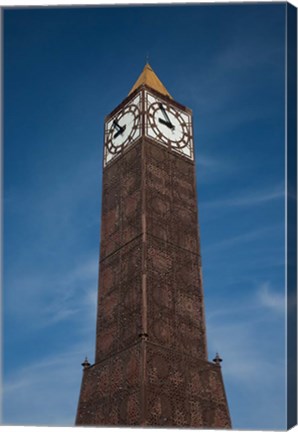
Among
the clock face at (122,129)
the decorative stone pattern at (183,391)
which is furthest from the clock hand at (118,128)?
the decorative stone pattern at (183,391)

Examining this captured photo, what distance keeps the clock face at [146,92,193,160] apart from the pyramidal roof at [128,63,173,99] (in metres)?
1.14

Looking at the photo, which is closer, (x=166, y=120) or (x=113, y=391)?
(x=113, y=391)

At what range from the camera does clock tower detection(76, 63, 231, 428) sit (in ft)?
59.4

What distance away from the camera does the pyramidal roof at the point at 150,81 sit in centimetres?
2564

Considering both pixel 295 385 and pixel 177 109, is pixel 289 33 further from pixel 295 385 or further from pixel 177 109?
pixel 177 109

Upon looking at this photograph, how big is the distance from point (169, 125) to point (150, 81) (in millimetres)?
2725

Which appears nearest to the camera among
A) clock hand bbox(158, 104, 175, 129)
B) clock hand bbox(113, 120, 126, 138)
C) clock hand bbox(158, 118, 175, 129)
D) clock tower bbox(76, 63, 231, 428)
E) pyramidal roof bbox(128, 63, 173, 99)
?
clock tower bbox(76, 63, 231, 428)

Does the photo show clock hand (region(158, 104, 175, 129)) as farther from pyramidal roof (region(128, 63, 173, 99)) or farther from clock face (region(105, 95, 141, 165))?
pyramidal roof (region(128, 63, 173, 99))

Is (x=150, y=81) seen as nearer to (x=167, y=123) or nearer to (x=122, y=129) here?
(x=167, y=123)

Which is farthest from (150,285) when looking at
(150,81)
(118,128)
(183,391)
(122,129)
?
(150,81)

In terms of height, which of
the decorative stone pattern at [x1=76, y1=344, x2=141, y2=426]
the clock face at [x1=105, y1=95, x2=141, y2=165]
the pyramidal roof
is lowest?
the decorative stone pattern at [x1=76, y1=344, x2=141, y2=426]

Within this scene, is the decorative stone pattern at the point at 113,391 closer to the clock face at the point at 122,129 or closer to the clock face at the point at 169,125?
the clock face at the point at 122,129

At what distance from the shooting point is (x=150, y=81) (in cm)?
2588

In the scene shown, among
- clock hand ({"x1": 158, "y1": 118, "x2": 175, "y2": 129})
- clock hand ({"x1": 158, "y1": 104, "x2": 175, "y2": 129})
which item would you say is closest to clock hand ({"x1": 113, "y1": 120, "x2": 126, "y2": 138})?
clock hand ({"x1": 158, "y1": 118, "x2": 175, "y2": 129})
